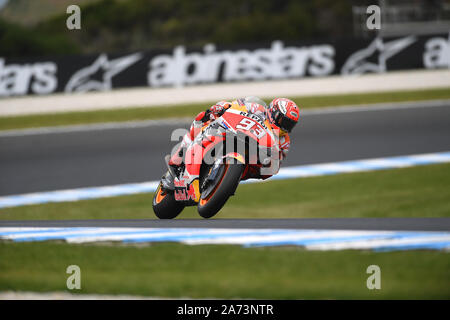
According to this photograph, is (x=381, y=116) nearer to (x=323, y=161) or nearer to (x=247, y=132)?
(x=323, y=161)

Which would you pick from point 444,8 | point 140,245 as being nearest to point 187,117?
point 140,245

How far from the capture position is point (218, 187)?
14.9 feet

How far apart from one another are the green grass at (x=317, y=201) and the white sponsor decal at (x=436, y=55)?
10705mm

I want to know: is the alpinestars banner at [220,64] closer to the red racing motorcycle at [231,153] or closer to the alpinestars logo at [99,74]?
the alpinestars logo at [99,74]

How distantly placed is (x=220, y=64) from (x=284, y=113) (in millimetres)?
14967

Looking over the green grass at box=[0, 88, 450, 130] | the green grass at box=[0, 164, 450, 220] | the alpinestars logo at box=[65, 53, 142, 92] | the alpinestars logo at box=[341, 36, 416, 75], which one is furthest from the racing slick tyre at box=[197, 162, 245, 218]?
the alpinestars logo at box=[341, 36, 416, 75]

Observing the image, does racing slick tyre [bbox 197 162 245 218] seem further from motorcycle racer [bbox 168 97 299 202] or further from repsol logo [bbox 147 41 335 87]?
repsol logo [bbox 147 41 335 87]

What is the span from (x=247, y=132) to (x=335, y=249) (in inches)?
44.6

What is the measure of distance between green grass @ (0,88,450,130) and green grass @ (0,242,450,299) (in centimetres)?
1077

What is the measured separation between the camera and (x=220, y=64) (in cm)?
1930

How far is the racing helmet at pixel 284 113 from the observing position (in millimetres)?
4570

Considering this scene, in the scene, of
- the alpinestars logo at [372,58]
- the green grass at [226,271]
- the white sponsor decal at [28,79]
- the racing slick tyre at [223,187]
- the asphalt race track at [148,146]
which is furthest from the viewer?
the alpinestars logo at [372,58]

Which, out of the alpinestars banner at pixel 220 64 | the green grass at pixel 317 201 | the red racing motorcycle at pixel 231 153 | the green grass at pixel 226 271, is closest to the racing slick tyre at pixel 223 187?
the red racing motorcycle at pixel 231 153

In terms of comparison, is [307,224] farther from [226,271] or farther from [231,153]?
[231,153]
